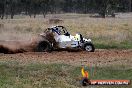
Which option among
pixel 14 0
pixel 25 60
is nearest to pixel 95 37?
pixel 25 60

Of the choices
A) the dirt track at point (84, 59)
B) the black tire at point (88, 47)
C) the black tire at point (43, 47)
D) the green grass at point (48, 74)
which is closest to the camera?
the green grass at point (48, 74)

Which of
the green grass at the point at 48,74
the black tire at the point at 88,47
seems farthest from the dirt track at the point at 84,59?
the black tire at the point at 88,47

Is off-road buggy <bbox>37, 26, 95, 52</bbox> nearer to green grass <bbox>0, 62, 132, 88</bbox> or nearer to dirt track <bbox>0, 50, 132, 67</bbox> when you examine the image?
dirt track <bbox>0, 50, 132, 67</bbox>

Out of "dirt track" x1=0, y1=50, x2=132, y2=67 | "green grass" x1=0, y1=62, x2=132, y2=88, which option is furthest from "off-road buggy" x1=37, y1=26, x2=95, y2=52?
"green grass" x1=0, y1=62, x2=132, y2=88

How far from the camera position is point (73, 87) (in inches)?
477

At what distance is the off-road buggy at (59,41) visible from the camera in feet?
73.7

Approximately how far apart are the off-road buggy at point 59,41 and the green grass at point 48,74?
5.64m

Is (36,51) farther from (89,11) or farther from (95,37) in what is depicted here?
(89,11)

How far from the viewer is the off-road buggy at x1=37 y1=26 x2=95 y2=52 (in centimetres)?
2247

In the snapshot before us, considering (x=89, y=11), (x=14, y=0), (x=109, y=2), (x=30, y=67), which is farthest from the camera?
(x=89, y=11)

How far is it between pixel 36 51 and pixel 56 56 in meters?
2.70

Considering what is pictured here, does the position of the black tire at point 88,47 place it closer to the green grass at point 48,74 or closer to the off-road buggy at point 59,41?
the off-road buggy at point 59,41

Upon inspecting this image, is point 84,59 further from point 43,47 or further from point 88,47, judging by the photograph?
point 43,47

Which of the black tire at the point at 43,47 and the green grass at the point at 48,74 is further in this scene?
the black tire at the point at 43,47
